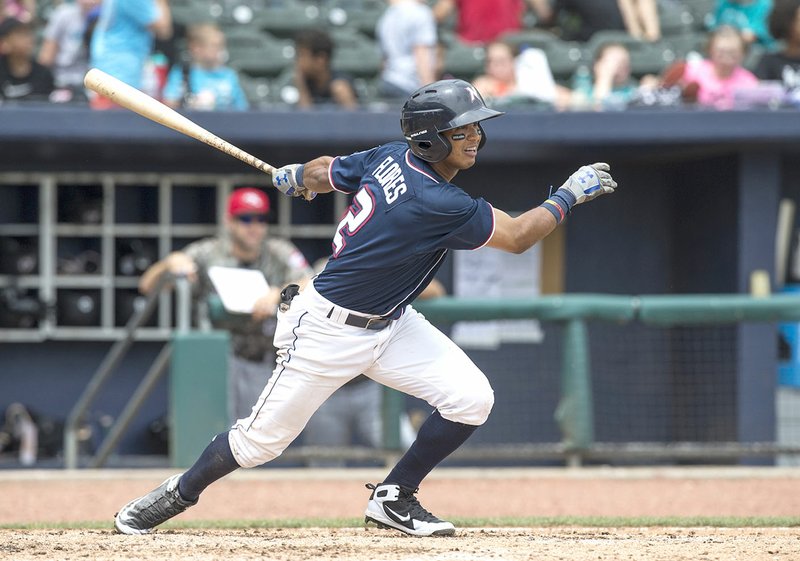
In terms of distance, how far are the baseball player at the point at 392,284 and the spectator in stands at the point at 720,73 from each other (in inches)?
164

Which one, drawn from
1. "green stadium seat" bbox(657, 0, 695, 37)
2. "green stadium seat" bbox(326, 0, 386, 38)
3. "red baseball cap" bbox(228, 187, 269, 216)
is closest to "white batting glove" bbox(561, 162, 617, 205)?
"red baseball cap" bbox(228, 187, 269, 216)

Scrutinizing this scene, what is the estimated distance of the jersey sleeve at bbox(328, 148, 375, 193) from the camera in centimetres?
478

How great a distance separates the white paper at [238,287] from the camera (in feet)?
23.1

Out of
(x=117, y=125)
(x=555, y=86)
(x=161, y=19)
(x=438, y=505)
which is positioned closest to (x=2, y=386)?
(x=117, y=125)

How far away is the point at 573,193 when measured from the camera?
4.62 metres

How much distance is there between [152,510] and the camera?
487 centimetres

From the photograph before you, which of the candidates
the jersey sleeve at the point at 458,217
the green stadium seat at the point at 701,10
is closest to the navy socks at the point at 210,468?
the jersey sleeve at the point at 458,217

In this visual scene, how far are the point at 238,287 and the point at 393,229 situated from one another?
8.90ft

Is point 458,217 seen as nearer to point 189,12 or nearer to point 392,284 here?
point 392,284

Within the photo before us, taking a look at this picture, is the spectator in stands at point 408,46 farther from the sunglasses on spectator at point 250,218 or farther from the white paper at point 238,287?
the white paper at point 238,287

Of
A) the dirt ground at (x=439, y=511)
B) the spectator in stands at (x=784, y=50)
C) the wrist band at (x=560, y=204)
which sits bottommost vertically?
the dirt ground at (x=439, y=511)

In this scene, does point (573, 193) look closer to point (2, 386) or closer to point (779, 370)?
point (779, 370)

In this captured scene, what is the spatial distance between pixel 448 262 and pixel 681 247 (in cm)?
171

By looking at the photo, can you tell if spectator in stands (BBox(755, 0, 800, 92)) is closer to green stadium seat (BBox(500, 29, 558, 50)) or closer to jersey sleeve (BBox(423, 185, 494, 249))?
green stadium seat (BBox(500, 29, 558, 50))
